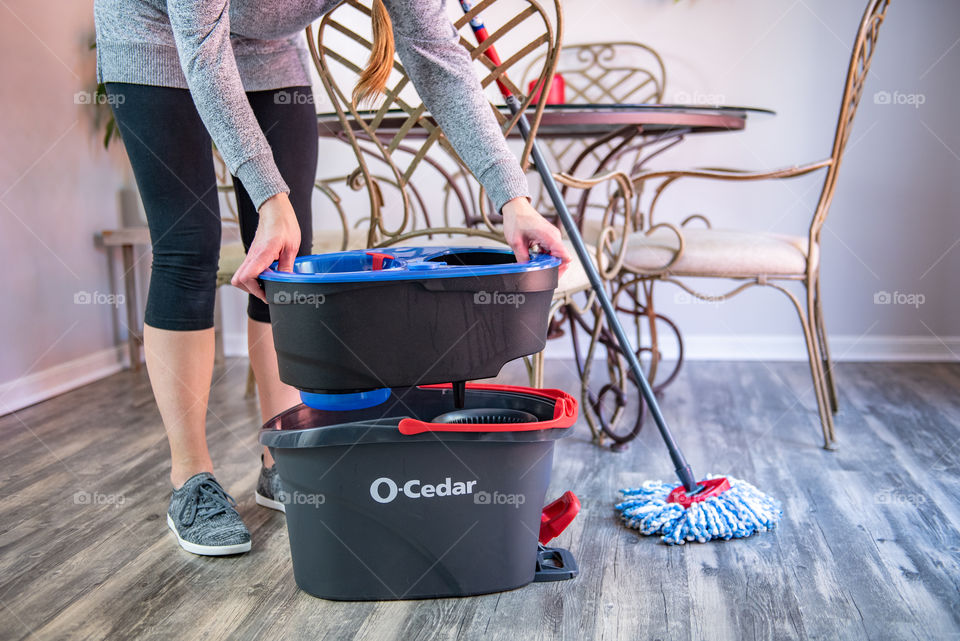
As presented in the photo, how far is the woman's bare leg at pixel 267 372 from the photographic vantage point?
4.42 feet

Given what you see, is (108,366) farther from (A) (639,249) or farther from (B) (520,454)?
(B) (520,454)

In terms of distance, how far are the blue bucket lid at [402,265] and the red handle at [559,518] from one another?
0.37 metres

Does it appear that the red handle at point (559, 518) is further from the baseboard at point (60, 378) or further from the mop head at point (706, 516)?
the baseboard at point (60, 378)

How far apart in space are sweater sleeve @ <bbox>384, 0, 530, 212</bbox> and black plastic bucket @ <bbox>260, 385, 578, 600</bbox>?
307 millimetres

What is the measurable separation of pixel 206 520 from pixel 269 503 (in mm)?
171

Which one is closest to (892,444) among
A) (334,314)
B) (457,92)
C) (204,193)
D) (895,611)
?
(895,611)

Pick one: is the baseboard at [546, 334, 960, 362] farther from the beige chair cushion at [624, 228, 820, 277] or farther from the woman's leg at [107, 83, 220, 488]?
the woman's leg at [107, 83, 220, 488]

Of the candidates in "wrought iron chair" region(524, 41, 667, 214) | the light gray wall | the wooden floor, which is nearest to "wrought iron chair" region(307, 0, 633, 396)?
"wrought iron chair" region(524, 41, 667, 214)

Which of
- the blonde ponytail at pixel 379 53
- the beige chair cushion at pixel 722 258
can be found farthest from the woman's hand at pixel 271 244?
the beige chair cushion at pixel 722 258

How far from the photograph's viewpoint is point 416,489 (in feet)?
3.28

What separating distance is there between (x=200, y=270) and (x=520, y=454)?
573mm

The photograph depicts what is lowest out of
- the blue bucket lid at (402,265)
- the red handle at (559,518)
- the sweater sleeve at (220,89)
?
the red handle at (559,518)

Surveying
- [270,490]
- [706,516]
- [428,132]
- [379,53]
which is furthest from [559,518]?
[428,132]

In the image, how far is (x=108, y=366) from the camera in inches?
96.7
